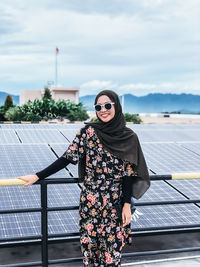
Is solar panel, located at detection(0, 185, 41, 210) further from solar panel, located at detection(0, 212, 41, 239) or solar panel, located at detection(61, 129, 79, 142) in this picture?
solar panel, located at detection(61, 129, 79, 142)

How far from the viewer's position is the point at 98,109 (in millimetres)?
3164

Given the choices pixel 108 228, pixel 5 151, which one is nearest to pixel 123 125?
pixel 108 228

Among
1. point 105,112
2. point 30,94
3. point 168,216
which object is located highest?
point 30,94

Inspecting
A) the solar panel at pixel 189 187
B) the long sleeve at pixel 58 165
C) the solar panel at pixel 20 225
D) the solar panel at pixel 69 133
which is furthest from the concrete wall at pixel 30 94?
the long sleeve at pixel 58 165

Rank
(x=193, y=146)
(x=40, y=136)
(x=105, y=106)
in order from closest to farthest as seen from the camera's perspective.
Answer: (x=105, y=106) < (x=193, y=146) < (x=40, y=136)

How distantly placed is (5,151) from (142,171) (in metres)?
4.36

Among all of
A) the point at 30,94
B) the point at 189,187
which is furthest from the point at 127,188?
the point at 30,94

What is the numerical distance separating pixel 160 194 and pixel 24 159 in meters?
2.52

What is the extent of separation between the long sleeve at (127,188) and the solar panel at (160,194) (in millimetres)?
2519

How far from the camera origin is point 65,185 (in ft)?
19.2

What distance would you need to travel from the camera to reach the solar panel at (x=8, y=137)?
310 inches

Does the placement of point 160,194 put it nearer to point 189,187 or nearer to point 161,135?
point 189,187

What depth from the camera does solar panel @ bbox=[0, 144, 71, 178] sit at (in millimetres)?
6156

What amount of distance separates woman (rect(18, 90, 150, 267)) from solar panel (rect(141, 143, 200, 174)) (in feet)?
10.9
